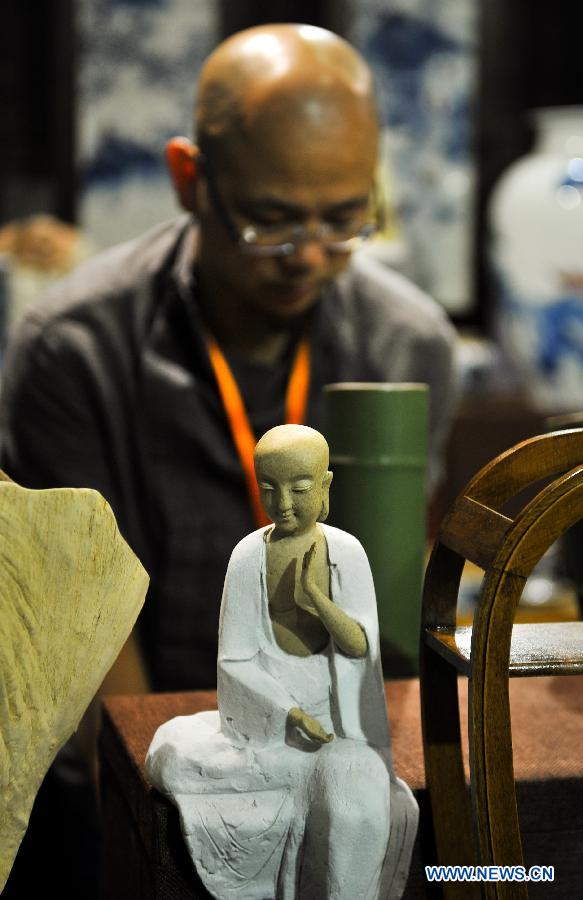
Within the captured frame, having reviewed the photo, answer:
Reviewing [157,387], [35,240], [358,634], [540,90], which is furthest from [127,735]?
[540,90]

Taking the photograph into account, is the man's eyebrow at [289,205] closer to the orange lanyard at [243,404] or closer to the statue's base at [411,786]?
the orange lanyard at [243,404]

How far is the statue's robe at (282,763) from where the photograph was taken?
2.07 feet

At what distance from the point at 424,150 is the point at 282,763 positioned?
2081 mm

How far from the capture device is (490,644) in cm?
61

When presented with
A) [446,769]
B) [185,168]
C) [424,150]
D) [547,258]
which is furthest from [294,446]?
[424,150]

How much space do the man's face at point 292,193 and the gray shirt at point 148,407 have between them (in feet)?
0.48

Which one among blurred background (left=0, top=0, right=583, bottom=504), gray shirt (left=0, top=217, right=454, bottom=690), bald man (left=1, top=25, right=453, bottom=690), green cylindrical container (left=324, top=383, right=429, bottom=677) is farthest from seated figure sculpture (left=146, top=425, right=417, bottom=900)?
blurred background (left=0, top=0, right=583, bottom=504)

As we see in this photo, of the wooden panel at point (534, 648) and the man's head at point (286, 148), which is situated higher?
the man's head at point (286, 148)

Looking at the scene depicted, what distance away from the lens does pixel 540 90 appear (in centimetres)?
267

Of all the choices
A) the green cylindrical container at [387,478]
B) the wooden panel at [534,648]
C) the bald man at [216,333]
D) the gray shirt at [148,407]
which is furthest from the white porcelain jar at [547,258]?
the wooden panel at [534,648]

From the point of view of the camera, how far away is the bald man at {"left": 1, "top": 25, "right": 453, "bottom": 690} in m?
1.12

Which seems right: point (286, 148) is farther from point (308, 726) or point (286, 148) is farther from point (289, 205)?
point (308, 726)

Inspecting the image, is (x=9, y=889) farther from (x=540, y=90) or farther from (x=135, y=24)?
(x=540, y=90)

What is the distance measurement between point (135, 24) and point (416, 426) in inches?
69.8
